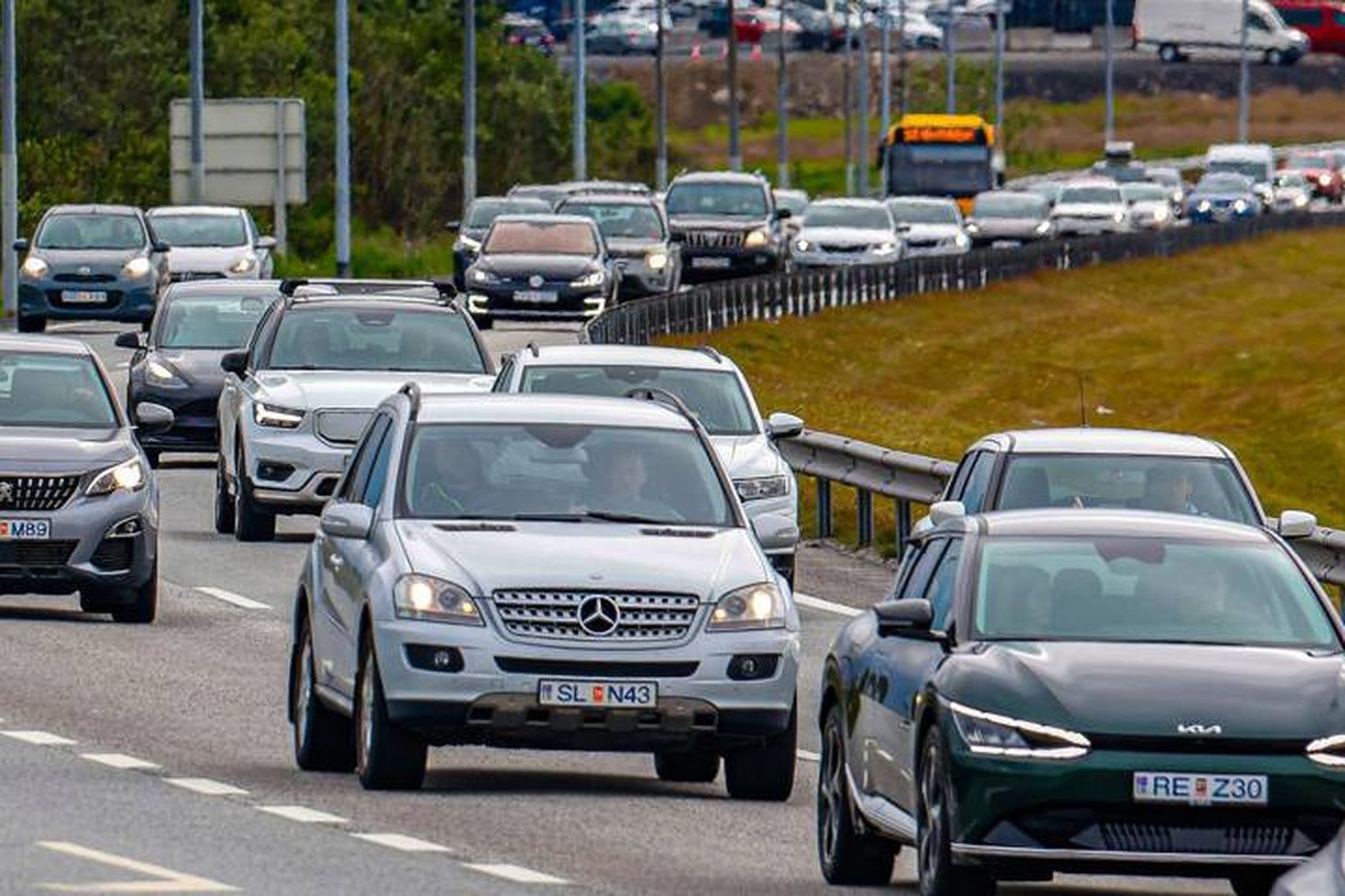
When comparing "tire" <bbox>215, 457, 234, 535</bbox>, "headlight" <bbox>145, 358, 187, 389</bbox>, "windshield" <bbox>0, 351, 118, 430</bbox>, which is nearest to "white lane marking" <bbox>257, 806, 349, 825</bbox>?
"windshield" <bbox>0, 351, 118, 430</bbox>

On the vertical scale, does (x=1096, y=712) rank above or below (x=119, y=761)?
above

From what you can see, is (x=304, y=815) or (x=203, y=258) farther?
(x=203, y=258)

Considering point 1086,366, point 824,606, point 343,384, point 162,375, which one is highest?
point 343,384

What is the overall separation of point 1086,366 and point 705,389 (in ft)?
147

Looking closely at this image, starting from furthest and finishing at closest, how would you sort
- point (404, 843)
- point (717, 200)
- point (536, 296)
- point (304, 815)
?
point (717, 200) < point (536, 296) < point (304, 815) < point (404, 843)

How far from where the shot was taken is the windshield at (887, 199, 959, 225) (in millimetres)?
84250

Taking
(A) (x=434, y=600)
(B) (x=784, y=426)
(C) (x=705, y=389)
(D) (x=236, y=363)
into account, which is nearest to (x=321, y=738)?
(A) (x=434, y=600)

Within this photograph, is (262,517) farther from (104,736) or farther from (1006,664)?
(1006,664)

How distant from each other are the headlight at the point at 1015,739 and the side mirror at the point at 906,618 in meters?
0.78

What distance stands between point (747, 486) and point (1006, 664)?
12387mm

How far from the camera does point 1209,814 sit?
41.1ft

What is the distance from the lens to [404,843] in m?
14.5

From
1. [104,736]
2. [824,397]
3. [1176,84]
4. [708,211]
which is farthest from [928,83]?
[104,736]

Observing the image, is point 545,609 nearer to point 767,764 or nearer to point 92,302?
point 767,764
